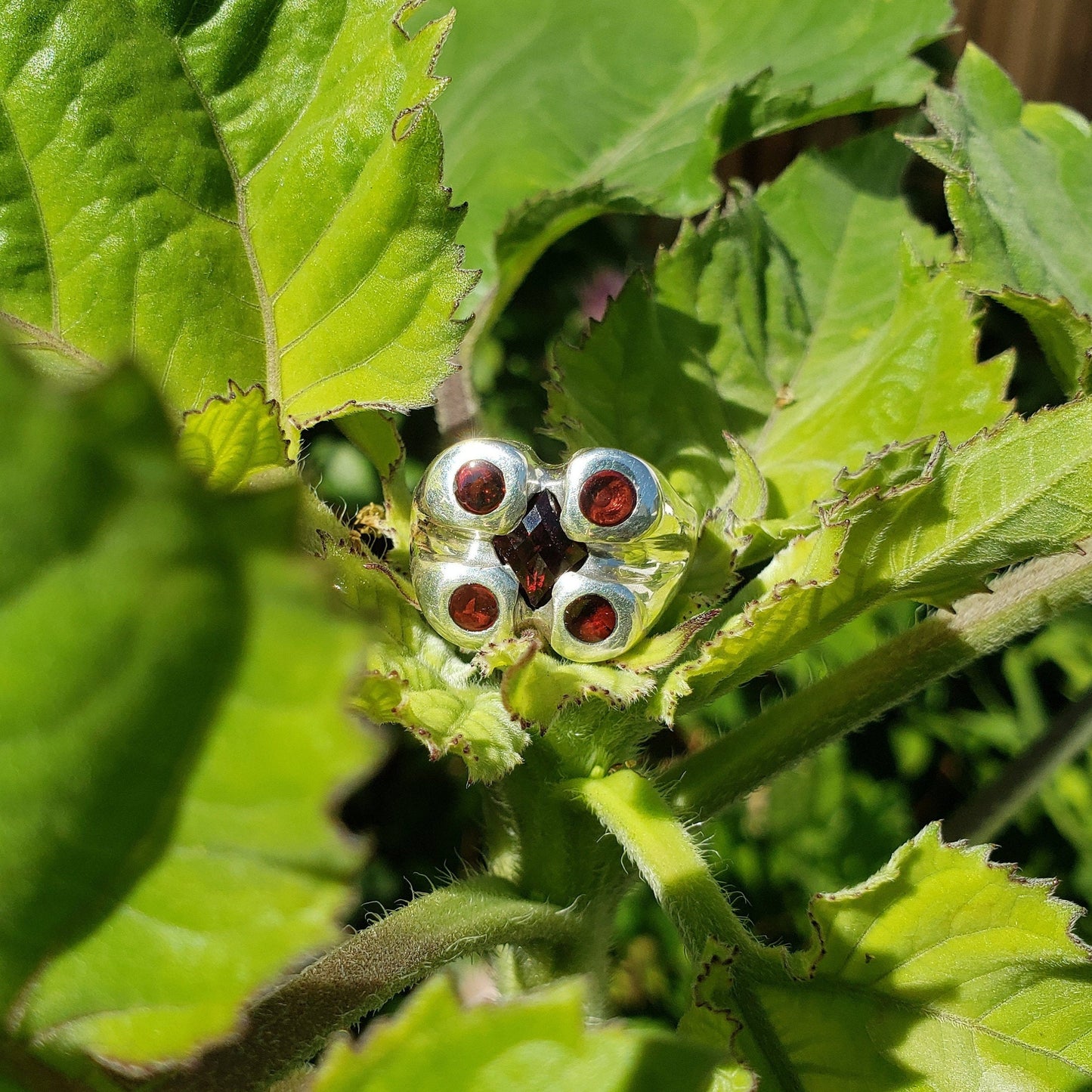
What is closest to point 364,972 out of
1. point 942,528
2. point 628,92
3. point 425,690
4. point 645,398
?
point 425,690

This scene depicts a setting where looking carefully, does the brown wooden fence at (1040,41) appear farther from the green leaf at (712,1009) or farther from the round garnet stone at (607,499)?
the green leaf at (712,1009)

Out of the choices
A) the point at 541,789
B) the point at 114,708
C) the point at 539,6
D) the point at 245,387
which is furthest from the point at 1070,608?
the point at 539,6

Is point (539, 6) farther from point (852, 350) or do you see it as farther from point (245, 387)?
point (245, 387)

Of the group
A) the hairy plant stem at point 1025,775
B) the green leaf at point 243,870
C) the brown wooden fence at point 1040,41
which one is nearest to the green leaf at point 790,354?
Answer: the hairy plant stem at point 1025,775

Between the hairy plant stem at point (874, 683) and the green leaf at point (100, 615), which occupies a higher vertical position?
the green leaf at point (100, 615)

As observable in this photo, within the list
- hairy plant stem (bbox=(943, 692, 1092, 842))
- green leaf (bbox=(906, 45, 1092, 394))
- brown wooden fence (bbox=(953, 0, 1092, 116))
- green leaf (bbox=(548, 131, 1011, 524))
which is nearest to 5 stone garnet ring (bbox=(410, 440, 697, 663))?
green leaf (bbox=(548, 131, 1011, 524))

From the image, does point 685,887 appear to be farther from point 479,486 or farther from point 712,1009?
point 479,486
